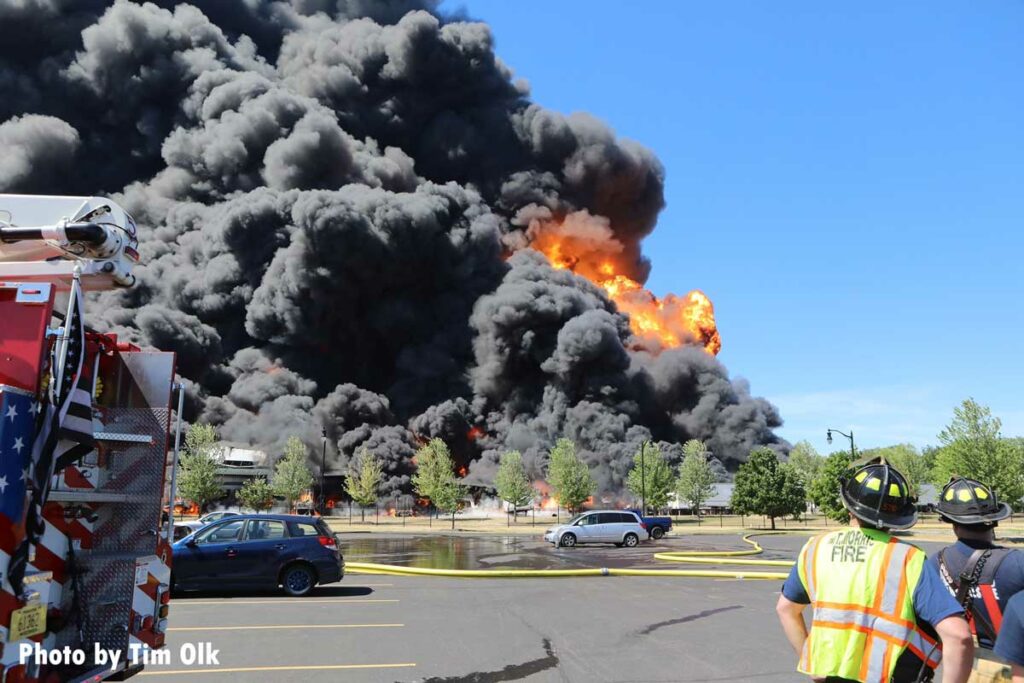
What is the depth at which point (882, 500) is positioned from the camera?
2.80 metres

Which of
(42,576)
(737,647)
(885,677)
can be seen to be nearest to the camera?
(885,677)

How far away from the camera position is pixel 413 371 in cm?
7450

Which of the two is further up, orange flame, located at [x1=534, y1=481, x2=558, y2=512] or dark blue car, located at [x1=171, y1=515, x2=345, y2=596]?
dark blue car, located at [x1=171, y1=515, x2=345, y2=596]

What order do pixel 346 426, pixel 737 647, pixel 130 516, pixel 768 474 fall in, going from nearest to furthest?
pixel 130 516
pixel 737 647
pixel 768 474
pixel 346 426

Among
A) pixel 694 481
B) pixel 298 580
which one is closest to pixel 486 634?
pixel 298 580

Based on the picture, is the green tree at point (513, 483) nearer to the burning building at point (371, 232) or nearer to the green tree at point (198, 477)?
the burning building at point (371, 232)

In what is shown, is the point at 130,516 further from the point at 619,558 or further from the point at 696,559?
the point at 619,558

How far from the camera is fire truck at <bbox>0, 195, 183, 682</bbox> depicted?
13.3 feet

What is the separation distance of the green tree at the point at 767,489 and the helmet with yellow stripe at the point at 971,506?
129ft

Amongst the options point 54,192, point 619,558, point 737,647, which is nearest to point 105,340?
point 737,647

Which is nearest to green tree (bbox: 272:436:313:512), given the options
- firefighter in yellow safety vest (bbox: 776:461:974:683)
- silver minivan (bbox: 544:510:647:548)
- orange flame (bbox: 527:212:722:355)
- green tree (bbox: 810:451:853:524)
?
silver minivan (bbox: 544:510:647:548)

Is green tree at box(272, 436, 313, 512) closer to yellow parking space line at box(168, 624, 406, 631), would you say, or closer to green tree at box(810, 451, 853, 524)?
green tree at box(810, 451, 853, 524)

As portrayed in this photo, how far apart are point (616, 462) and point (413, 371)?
25.0 m

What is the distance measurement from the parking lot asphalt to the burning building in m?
47.4
